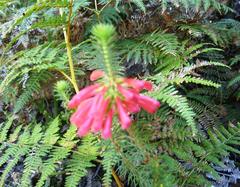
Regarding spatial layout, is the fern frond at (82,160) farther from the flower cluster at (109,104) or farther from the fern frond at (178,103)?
the flower cluster at (109,104)

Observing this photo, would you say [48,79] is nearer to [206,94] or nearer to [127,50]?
[127,50]

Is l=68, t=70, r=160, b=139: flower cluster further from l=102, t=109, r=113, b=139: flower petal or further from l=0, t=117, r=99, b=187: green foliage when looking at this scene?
l=0, t=117, r=99, b=187: green foliage

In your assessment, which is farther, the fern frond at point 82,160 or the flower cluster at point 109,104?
the fern frond at point 82,160

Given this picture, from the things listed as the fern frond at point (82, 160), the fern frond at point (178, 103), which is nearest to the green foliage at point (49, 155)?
the fern frond at point (82, 160)

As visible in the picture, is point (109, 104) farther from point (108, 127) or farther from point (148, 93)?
point (148, 93)

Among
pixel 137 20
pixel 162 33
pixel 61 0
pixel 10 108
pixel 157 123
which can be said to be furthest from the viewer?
pixel 10 108

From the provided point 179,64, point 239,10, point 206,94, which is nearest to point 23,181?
point 179,64

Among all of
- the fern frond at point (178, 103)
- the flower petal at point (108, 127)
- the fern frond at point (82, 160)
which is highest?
the flower petal at point (108, 127)

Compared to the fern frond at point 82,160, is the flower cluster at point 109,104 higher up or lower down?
higher up

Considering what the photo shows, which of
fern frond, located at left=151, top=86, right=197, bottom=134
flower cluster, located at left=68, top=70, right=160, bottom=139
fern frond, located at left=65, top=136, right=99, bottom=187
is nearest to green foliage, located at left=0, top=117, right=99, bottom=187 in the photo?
fern frond, located at left=65, top=136, right=99, bottom=187

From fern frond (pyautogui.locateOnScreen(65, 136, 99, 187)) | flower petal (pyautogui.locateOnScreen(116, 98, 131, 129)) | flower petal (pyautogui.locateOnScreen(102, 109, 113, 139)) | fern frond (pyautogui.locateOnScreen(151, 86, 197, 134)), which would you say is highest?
flower petal (pyautogui.locateOnScreen(116, 98, 131, 129))

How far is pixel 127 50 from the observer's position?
8.14 feet

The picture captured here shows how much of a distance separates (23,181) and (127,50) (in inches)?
40.7

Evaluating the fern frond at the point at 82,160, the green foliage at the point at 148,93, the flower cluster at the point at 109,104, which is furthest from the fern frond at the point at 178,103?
the flower cluster at the point at 109,104
